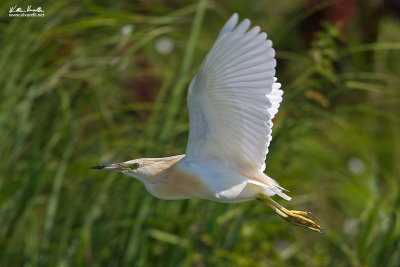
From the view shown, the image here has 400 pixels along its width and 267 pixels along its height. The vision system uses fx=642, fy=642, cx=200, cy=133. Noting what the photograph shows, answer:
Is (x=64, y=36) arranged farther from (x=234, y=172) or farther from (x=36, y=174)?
(x=234, y=172)

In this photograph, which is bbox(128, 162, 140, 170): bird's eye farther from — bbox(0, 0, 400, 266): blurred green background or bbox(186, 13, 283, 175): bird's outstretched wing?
bbox(0, 0, 400, 266): blurred green background

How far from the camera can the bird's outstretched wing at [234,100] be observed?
1.48 m

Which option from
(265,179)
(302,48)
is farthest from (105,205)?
(302,48)

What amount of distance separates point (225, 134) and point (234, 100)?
114mm

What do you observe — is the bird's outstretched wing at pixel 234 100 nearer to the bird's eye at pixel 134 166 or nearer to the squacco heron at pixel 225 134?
the squacco heron at pixel 225 134

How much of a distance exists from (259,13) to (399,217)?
2.17 meters

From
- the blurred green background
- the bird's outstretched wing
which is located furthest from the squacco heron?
the blurred green background

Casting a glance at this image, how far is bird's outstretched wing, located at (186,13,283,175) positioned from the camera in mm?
1477

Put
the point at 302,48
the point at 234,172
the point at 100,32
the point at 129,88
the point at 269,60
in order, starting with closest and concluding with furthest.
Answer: the point at 269,60 → the point at 234,172 → the point at 100,32 → the point at 129,88 → the point at 302,48

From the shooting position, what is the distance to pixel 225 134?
1690 millimetres

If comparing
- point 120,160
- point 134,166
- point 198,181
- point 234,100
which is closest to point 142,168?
point 134,166

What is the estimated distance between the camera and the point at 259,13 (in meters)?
4.15

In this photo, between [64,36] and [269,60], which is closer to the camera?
[269,60]

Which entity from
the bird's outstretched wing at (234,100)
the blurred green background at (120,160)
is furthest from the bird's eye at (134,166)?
the blurred green background at (120,160)
